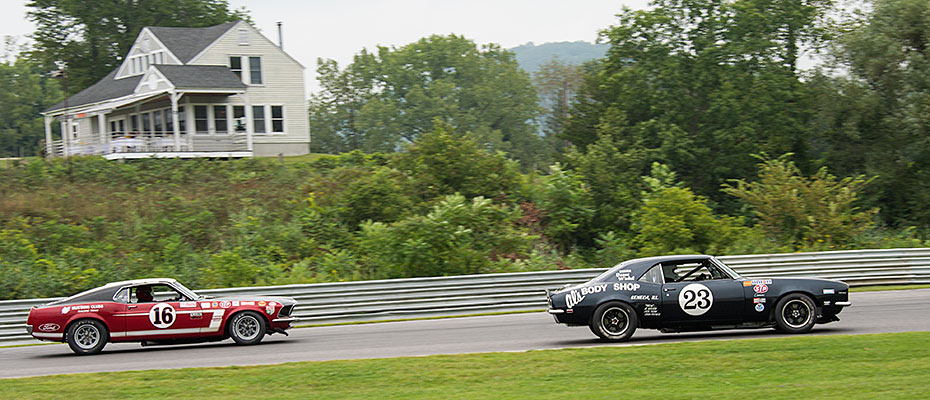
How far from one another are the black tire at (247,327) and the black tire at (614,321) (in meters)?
5.59

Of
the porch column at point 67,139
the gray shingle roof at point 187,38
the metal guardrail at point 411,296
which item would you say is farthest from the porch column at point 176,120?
the metal guardrail at point 411,296

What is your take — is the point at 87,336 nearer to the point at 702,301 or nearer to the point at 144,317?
the point at 144,317

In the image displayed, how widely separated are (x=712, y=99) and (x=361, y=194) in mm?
18039

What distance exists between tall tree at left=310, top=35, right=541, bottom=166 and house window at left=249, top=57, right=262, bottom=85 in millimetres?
27192

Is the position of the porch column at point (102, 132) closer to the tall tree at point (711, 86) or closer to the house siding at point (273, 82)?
the house siding at point (273, 82)

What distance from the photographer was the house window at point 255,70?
46.1 metres

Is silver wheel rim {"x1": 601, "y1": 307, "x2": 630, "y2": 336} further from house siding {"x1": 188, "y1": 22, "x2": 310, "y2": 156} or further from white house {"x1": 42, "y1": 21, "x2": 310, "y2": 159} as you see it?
house siding {"x1": 188, "y1": 22, "x2": 310, "y2": 156}

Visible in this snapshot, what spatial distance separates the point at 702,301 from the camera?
12555 millimetres

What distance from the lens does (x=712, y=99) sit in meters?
37.8

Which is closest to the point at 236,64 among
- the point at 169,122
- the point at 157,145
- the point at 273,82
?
the point at 273,82

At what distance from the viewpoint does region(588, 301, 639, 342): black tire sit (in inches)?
499

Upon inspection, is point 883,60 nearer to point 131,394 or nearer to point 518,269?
point 518,269

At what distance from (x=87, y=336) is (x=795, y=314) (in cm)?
1128

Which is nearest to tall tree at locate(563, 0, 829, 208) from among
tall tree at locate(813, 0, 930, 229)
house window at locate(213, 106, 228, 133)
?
tall tree at locate(813, 0, 930, 229)
